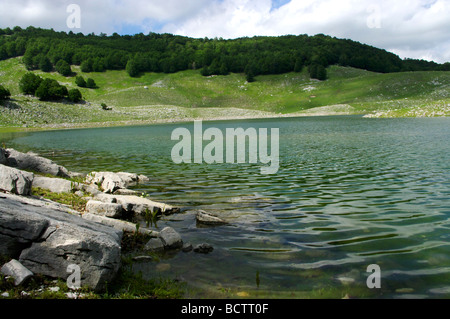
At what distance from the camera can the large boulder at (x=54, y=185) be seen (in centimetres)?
1588

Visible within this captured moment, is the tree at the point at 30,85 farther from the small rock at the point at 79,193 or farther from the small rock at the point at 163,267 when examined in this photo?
the small rock at the point at 163,267

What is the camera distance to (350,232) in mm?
10875

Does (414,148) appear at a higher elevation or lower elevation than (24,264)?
higher

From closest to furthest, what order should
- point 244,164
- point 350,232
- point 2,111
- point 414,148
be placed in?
point 350,232, point 244,164, point 414,148, point 2,111

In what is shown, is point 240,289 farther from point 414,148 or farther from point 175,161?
point 414,148

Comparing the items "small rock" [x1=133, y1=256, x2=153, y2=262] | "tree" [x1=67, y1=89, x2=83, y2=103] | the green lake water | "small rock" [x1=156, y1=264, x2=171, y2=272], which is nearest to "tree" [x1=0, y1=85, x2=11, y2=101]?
"tree" [x1=67, y1=89, x2=83, y2=103]

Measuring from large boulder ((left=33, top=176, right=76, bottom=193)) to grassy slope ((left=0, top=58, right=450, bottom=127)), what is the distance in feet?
280

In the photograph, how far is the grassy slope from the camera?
103500 mm

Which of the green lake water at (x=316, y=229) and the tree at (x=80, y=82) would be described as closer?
the green lake water at (x=316, y=229)

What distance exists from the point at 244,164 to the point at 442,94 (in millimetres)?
140764

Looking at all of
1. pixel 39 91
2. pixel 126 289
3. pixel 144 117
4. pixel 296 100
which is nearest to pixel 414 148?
pixel 126 289

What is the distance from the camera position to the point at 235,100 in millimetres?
177625

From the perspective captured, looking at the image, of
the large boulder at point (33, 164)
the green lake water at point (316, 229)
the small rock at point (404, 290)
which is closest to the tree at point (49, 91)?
the large boulder at point (33, 164)

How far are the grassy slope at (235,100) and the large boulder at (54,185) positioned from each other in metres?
85.3
